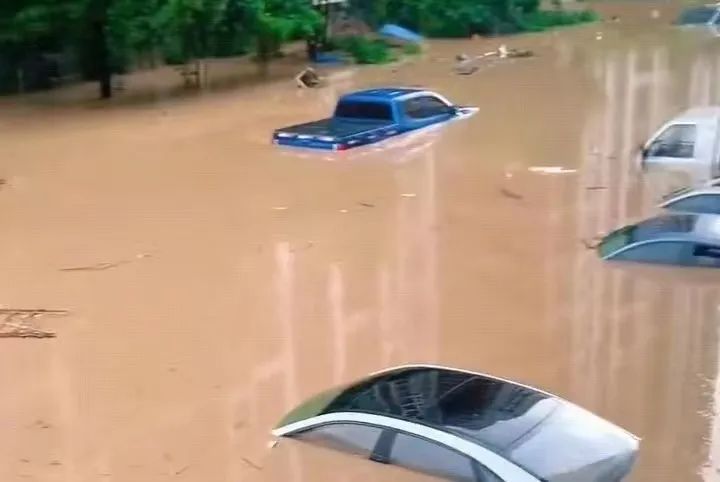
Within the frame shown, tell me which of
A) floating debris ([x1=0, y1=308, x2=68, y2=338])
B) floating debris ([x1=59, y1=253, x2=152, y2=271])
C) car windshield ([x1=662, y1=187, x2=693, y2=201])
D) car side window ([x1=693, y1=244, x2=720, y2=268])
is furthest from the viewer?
car windshield ([x1=662, y1=187, x2=693, y2=201])

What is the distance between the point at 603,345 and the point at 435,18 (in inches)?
924

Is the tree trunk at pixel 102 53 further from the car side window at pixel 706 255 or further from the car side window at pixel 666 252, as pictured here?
the car side window at pixel 706 255

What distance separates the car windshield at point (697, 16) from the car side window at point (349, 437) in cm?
2966

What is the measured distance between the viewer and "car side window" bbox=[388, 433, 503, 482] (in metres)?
5.30

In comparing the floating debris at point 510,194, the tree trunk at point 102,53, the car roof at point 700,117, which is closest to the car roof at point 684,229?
the floating debris at point 510,194

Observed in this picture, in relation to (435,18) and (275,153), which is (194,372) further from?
(435,18)

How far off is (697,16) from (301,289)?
26.8 meters

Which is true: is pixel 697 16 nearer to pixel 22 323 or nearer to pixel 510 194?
pixel 510 194

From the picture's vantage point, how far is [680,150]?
45.5 ft

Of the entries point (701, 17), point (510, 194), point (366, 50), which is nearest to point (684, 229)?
point (510, 194)

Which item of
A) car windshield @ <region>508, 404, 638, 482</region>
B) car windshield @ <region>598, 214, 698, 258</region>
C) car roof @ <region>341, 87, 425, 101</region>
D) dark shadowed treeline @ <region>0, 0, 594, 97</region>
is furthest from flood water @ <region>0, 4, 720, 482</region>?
dark shadowed treeline @ <region>0, 0, 594, 97</region>

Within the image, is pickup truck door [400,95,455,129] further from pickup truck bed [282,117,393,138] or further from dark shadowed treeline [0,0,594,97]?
dark shadowed treeline [0,0,594,97]

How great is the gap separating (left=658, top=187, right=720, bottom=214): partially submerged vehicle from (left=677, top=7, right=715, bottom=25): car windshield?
73.6 ft

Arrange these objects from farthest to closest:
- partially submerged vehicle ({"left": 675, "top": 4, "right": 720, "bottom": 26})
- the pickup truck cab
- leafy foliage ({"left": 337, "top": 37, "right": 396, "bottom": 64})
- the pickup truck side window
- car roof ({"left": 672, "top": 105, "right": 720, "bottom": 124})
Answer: partially submerged vehicle ({"left": 675, "top": 4, "right": 720, "bottom": 26})
leafy foliage ({"left": 337, "top": 37, "right": 396, "bottom": 64})
car roof ({"left": 672, "top": 105, "right": 720, "bottom": 124})
the pickup truck side window
the pickup truck cab
